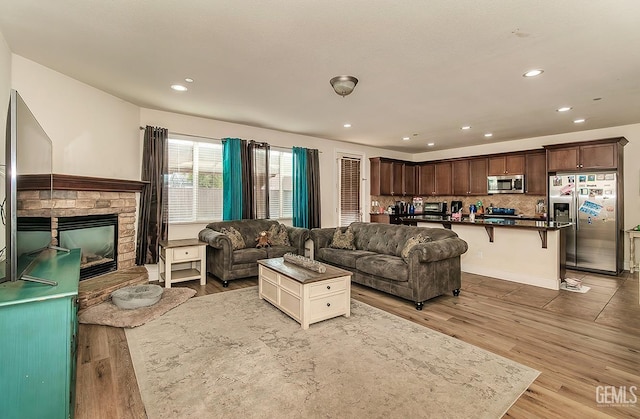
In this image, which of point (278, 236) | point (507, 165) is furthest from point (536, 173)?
point (278, 236)

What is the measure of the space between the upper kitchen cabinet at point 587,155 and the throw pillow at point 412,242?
12.1ft

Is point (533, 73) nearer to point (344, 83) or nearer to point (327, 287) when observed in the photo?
point (344, 83)

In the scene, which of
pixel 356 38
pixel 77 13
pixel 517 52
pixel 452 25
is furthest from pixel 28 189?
pixel 517 52

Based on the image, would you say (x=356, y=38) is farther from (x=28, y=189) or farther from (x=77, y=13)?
(x=28, y=189)

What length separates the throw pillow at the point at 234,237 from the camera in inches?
186

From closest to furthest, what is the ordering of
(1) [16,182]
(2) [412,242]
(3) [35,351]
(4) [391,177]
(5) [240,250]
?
1. (3) [35,351]
2. (1) [16,182]
3. (2) [412,242]
4. (5) [240,250]
5. (4) [391,177]

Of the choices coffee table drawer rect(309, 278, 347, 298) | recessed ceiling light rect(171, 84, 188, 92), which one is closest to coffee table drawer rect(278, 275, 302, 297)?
coffee table drawer rect(309, 278, 347, 298)

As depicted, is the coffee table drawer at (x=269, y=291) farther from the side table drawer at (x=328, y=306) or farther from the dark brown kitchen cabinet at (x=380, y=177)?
the dark brown kitchen cabinet at (x=380, y=177)

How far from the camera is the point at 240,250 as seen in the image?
477 cm

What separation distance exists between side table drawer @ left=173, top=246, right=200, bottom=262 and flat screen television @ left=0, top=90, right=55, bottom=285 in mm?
1938

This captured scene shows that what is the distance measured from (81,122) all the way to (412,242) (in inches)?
177

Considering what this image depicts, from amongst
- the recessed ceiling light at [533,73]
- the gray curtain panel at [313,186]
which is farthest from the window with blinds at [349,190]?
the recessed ceiling light at [533,73]

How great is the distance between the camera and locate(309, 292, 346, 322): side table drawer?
3141 millimetres

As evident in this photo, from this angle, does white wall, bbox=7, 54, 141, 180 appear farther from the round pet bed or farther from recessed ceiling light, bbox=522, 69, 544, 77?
recessed ceiling light, bbox=522, 69, 544, 77
